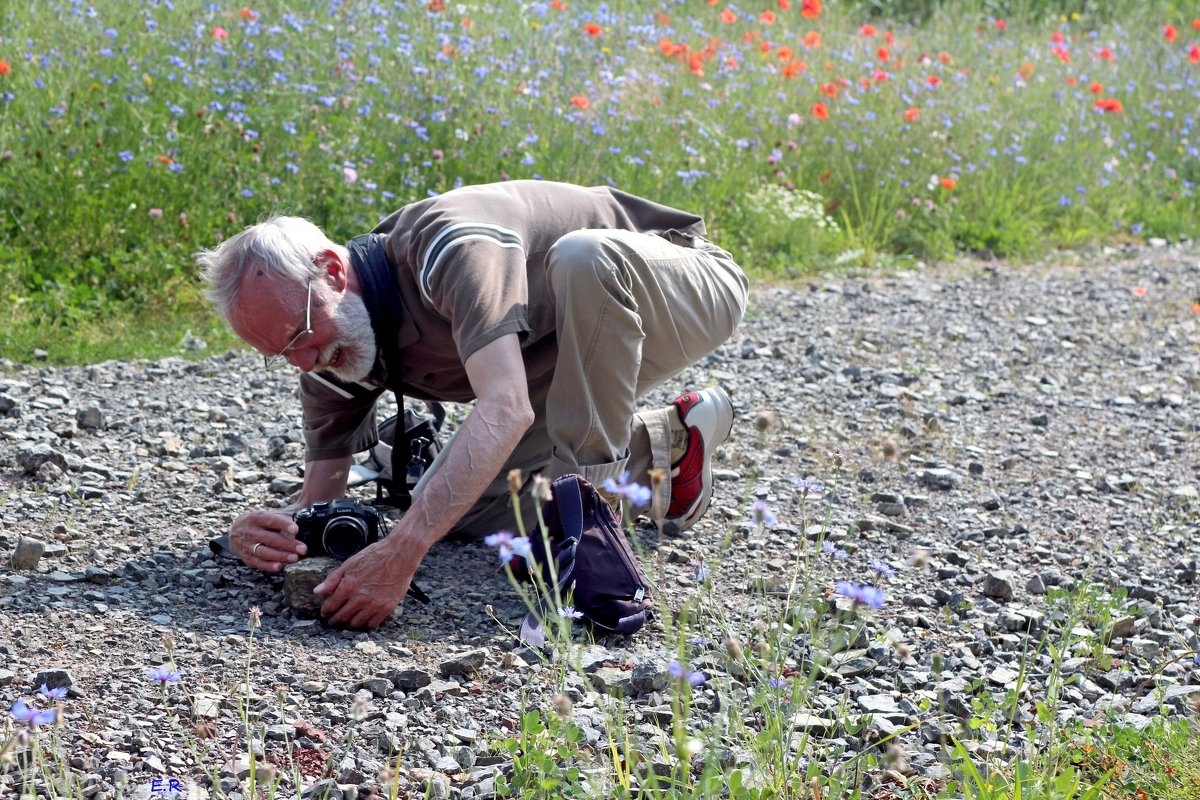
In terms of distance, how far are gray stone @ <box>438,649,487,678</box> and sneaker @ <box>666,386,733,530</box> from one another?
1146mm

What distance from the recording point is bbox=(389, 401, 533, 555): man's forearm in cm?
296

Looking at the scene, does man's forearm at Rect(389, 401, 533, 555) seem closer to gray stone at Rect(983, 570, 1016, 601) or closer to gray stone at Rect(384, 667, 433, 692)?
gray stone at Rect(384, 667, 433, 692)

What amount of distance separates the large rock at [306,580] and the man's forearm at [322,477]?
549mm

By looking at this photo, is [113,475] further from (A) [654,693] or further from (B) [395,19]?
(B) [395,19]

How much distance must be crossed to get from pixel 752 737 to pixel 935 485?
2.33 metres

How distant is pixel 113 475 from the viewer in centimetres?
410

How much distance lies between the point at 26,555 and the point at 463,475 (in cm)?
126

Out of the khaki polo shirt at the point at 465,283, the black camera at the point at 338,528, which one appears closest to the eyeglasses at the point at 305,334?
the khaki polo shirt at the point at 465,283

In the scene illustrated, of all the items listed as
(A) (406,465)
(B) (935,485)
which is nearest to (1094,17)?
(B) (935,485)

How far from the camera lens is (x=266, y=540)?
3.36 metres

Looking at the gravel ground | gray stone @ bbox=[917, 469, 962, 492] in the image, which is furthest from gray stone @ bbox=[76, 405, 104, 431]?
gray stone @ bbox=[917, 469, 962, 492]

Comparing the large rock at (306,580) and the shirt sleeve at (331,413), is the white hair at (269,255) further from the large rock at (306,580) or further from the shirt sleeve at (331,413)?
the large rock at (306,580)

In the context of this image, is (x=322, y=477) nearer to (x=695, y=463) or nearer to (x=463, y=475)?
(x=463, y=475)

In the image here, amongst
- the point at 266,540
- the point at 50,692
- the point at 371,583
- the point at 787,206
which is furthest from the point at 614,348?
the point at 787,206
